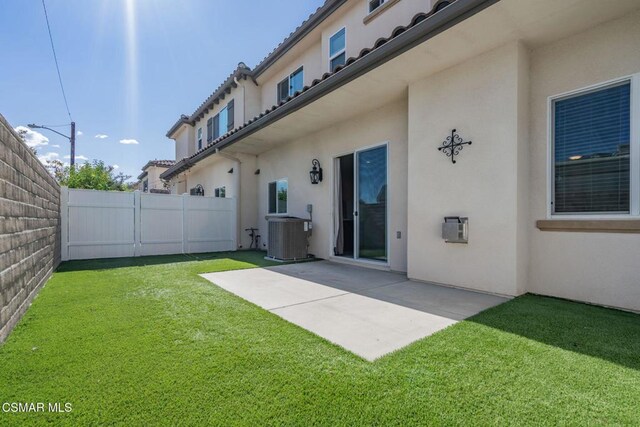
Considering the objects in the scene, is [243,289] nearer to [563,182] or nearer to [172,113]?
[563,182]

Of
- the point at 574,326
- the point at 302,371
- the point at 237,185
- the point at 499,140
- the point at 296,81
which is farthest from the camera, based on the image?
the point at 237,185

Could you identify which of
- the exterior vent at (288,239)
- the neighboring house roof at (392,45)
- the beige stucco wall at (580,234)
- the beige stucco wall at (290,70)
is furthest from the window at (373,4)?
the exterior vent at (288,239)

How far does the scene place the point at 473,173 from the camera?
4617 millimetres

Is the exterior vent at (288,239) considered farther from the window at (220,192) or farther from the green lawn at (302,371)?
the window at (220,192)

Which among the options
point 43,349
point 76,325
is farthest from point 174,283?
point 43,349

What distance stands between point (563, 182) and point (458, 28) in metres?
2.54

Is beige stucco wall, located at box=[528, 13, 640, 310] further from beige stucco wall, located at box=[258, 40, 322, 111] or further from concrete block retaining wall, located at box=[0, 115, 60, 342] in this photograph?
concrete block retaining wall, located at box=[0, 115, 60, 342]

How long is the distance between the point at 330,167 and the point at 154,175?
75.7 ft

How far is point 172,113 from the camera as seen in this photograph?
57.6 feet

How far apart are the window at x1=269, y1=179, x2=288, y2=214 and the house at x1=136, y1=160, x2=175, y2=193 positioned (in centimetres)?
1563

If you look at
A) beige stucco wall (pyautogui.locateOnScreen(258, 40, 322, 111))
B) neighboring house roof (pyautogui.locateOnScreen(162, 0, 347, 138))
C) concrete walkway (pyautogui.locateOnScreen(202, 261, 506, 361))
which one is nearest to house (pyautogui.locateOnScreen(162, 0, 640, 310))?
concrete walkway (pyautogui.locateOnScreen(202, 261, 506, 361))

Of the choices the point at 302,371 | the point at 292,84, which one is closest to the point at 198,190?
the point at 292,84

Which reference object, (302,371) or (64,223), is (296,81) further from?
(302,371)

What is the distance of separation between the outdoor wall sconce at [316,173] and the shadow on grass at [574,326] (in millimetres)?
5289
